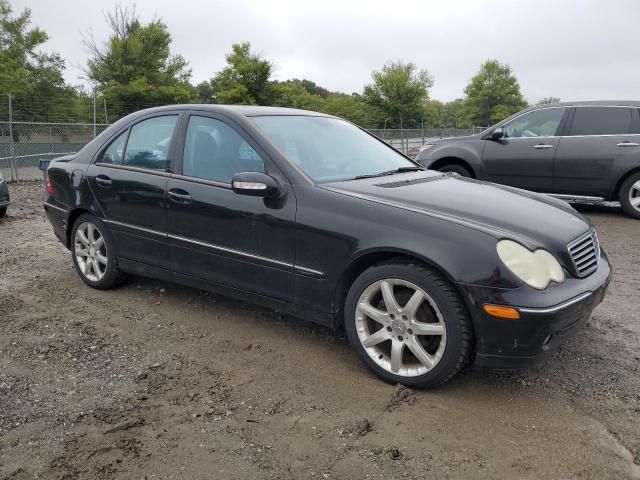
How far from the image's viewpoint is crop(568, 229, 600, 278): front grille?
3.04m

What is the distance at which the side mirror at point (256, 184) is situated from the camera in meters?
3.30

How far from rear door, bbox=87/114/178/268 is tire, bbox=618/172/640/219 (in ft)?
21.9

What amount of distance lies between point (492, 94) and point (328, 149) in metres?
61.5

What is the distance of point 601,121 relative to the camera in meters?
8.13

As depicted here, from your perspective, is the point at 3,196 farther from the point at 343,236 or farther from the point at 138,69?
the point at 138,69

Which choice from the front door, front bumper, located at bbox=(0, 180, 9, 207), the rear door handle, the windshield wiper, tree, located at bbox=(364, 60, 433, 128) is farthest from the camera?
tree, located at bbox=(364, 60, 433, 128)

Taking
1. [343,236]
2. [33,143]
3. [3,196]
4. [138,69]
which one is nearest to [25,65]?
[138,69]

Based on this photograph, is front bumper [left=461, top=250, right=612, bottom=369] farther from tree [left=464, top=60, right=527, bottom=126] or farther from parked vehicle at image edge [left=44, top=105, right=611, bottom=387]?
tree [left=464, top=60, right=527, bottom=126]

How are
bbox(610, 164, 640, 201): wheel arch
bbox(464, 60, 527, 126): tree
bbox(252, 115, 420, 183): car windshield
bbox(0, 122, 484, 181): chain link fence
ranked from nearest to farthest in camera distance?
bbox(252, 115, 420, 183): car windshield
bbox(610, 164, 640, 201): wheel arch
bbox(0, 122, 484, 181): chain link fence
bbox(464, 60, 527, 126): tree

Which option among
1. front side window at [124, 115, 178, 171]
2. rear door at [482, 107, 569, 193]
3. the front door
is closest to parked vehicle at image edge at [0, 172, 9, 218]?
front side window at [124, 115, 178, 171]

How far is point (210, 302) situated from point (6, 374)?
5.14 feet

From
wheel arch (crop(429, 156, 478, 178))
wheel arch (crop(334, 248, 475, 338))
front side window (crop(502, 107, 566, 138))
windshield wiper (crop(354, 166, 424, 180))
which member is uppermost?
front side window (crop(502, 107, 566, 138))

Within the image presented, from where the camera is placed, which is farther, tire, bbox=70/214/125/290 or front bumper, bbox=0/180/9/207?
front bumper, bbox=0/180/9/207

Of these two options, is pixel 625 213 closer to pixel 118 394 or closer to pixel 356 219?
pixel 356 219
